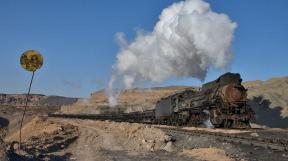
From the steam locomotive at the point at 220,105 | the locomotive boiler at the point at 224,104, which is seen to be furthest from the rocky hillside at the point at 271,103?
the locomotive boiler at the point at 224,104

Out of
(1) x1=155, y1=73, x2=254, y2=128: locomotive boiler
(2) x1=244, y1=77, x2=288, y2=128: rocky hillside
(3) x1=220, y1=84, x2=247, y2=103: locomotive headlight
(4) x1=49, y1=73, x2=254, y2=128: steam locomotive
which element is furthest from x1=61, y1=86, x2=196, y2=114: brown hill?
(3) x1=220, y1=84, x2=247, y2=103: locomotive headlight

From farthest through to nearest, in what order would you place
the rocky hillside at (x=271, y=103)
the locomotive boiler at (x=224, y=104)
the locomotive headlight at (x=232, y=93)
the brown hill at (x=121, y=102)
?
1. the brown hill at (x=121, y=102)
2. the rocky hillside at (x=271, y=103)
3. the locomotive boiler at (x=224, y=104)
4. the locomotive headlight at (x=232, y=93)

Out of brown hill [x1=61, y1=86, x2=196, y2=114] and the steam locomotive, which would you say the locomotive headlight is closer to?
the steam locomotive

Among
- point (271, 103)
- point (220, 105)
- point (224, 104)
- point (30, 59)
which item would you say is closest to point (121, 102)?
point (271, 103)

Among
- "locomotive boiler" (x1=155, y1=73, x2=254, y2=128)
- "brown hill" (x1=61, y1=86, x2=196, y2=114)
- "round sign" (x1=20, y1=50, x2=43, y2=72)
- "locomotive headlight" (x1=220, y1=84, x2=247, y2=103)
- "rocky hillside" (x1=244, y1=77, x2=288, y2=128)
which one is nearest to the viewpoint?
"round sign" (x1=20, y1=50, x2=43, y2=72)

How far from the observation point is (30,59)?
19.5 meters

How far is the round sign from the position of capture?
64.0ft

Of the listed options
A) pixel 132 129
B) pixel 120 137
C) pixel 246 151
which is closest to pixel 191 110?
pixel 132 129

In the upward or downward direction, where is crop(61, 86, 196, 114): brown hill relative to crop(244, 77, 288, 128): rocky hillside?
upward

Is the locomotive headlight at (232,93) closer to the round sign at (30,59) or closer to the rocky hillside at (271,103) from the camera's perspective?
the rocky hillside at (271,103)

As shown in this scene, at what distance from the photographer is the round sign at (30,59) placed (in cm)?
1952

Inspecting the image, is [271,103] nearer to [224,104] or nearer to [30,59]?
[224,104]

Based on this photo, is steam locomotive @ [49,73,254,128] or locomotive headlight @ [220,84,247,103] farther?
steam locomotive @ [49,73,254,128]

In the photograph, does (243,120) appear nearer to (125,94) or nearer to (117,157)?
(117,157)
